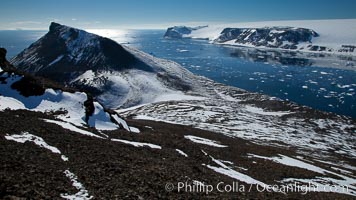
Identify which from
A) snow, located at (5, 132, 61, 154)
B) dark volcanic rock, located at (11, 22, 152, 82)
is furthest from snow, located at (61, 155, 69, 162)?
dark volcanic rock, located at (11, 22, 152, 82)

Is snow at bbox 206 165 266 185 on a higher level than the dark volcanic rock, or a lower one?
lower

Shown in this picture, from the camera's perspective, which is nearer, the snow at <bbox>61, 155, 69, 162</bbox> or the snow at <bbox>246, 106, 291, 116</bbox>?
the snow at <bbox>61, 155, 69, 162</bbox>

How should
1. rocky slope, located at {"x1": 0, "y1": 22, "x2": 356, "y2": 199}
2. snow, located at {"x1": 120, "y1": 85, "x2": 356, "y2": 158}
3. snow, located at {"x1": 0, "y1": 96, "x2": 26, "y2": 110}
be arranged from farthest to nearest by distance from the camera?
1. snow, located at {"x1": 120, "y1": 85, "x2": 356, "y2": 158}
2. snow, located at {"x1": 0, "y1": 96, "x2": 26, "y2": 110}
3. rocky slope, located at {"x1": 0, "y1": 22, "x2": 356, "y2": 199}

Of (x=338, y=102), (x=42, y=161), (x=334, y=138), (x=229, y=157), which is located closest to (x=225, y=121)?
(x=334, y=138)

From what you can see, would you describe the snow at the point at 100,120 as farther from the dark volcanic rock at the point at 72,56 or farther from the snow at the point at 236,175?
the dark volcanic rock at the point at 72,56

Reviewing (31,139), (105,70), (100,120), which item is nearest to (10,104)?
(100,120)

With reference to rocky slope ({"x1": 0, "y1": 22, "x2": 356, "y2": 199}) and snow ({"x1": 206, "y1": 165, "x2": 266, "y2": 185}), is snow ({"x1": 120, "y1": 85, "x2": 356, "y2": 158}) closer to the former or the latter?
rocky slope ({"x1": 0, "y1": 22, "x2": 356, "y2": 199})
